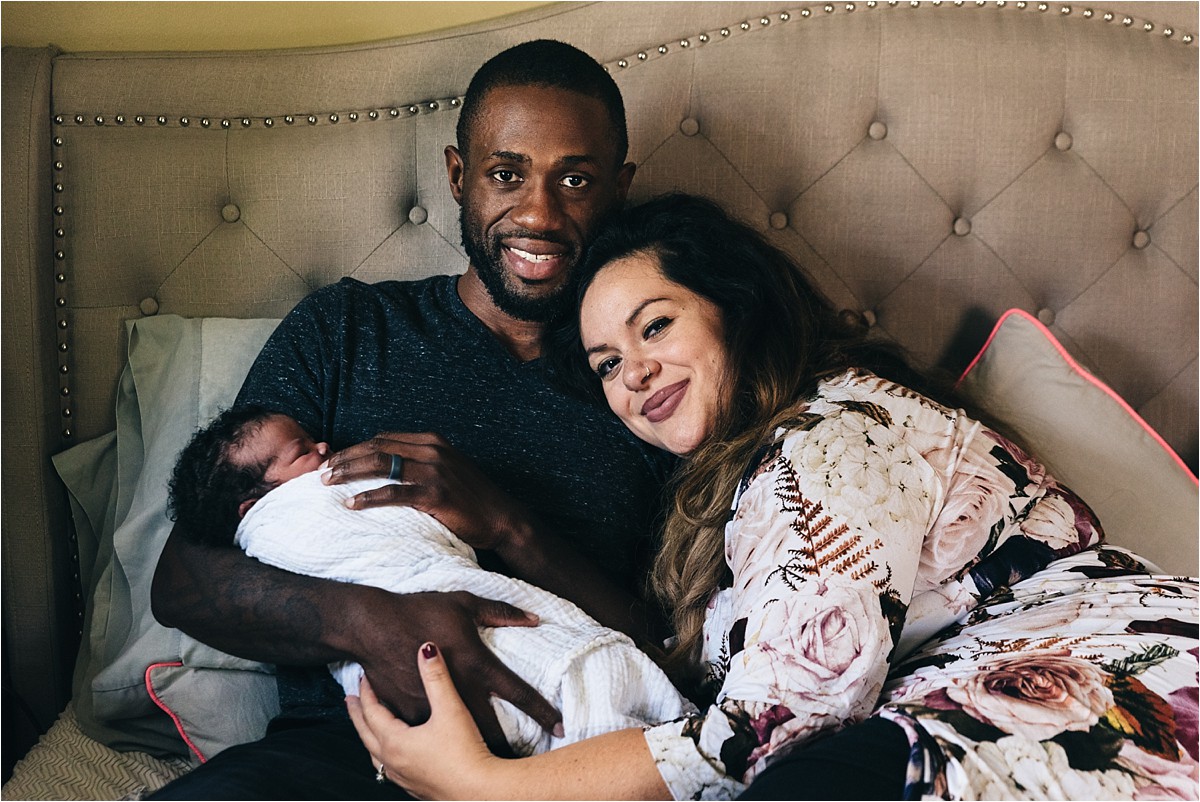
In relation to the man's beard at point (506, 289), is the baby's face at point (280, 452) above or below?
below

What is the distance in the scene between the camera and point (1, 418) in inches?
65.7

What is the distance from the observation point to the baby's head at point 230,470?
4.52 ft

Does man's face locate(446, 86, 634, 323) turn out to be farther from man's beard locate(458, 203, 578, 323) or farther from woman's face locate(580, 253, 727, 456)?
woman's face locate(580, 253, 727, 456)

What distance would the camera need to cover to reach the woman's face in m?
1.39

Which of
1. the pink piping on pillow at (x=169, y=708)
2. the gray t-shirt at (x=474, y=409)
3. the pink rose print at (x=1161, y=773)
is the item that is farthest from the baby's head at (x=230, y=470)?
the pink rose print at (x=1161, y=773)

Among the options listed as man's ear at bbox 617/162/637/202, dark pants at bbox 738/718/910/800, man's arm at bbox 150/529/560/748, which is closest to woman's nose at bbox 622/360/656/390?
man's arm at bbox 150/529/560/748

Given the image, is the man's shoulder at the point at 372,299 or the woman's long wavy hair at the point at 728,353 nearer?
the woman's long wavy hair at the point at 728,353

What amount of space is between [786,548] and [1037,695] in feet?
0.96

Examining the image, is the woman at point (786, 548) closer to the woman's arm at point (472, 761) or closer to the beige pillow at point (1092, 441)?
the woman's arm at point (472, 761)

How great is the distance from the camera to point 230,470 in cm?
138

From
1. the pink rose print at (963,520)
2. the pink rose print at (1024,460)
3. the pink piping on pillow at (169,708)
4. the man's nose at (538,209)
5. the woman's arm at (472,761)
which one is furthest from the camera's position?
the man's nose at (538,209)

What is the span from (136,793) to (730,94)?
4.95 ft

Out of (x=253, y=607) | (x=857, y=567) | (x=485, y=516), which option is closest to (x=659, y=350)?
(x=485, y=516)

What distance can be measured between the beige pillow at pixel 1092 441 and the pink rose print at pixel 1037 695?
60 cm
